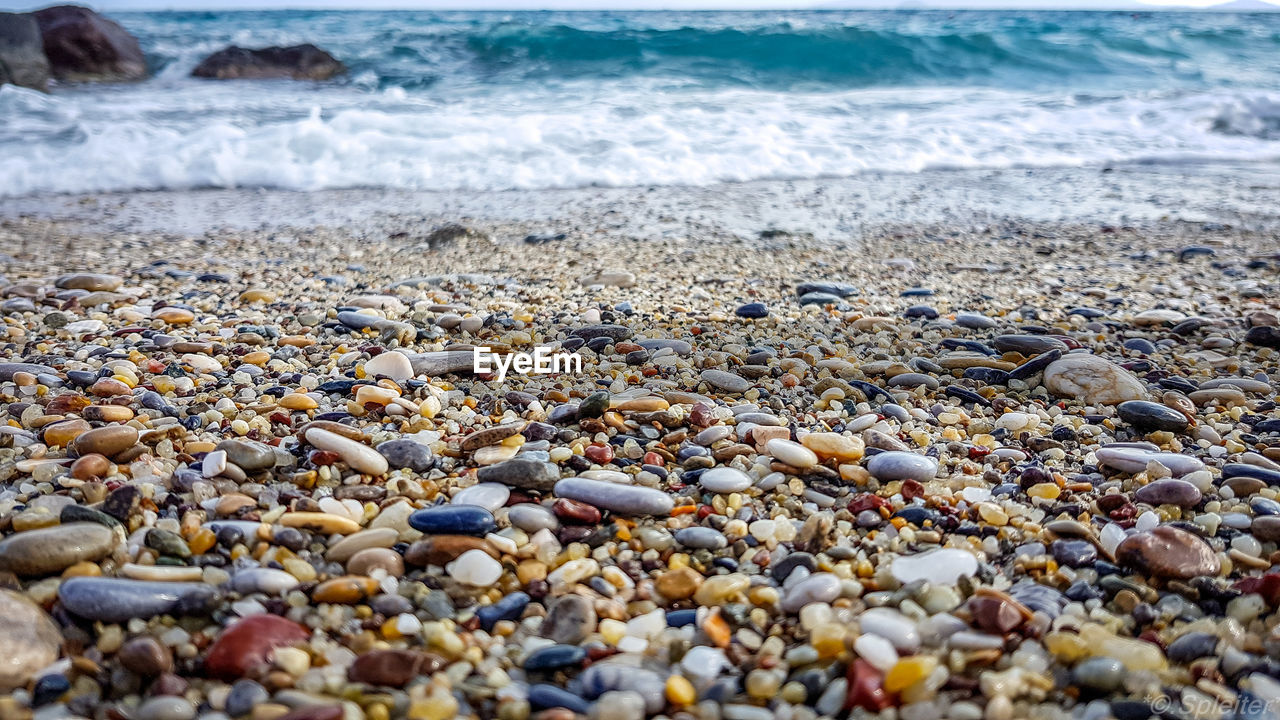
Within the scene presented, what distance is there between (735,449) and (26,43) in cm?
1443

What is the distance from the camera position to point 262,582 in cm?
130

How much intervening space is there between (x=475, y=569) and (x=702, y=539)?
1.43 ft

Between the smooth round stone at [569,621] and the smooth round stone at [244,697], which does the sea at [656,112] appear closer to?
the smooth round stone at [569,621]

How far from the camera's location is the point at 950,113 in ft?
28.7

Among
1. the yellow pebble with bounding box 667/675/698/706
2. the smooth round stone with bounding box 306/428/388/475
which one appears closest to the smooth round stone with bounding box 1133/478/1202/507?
the yellow pebble with bounding box 667/675/698/706

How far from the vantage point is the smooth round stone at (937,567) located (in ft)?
4.44

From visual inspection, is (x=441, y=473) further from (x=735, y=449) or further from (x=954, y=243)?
(x=954, y=243)

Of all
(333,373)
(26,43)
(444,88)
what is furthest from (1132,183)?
(26,43)

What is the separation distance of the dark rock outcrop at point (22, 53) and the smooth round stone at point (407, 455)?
12888 mm

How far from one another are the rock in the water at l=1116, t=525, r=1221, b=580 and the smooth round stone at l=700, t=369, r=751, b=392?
3.42 ft

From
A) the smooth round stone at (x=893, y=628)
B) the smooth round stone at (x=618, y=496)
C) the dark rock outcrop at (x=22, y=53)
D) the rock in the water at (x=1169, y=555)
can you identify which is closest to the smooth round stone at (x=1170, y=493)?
the rock in the water at (x=1169, y=555)

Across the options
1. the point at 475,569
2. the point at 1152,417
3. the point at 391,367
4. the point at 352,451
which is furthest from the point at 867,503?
the point at 391,367

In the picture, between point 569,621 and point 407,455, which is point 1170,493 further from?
point 407,455

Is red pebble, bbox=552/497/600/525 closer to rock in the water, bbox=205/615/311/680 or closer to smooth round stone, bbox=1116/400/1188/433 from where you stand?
rock in the water, bbox=205/615/311/680
